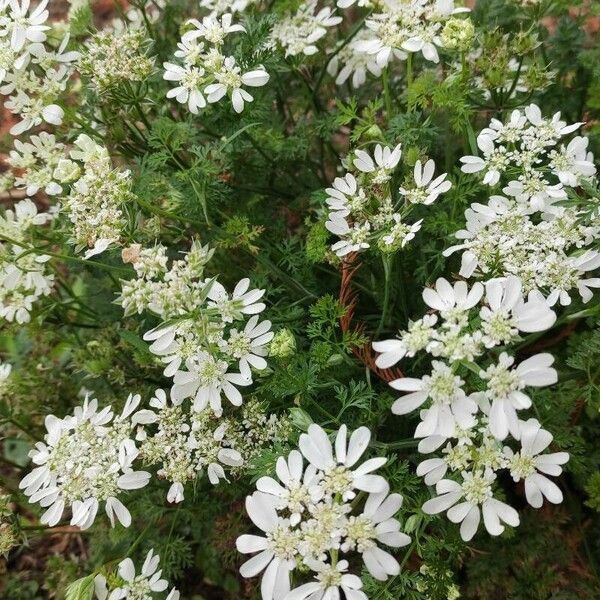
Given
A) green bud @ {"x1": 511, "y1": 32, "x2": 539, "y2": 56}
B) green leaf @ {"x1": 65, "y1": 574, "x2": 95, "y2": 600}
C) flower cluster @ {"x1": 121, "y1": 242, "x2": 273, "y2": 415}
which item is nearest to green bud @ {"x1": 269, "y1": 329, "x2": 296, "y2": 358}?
flower cluster @ {"x1": 121, "y1": 242, "x2": 273, "y2": 415}

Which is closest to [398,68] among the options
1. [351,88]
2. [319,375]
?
[351,88]

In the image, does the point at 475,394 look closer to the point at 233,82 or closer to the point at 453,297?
the point at 453,297

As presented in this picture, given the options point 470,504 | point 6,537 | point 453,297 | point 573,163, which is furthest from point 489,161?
point 6,537

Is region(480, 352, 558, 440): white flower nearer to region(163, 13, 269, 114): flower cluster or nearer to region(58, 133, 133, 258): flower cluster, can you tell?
region(58, 133, 133, 258): flower cluster

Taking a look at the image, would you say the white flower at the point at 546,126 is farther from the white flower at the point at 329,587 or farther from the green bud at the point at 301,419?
the white flower at the point at 329,587

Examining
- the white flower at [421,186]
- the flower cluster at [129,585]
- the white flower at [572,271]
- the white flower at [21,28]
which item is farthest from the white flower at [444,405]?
the white flower at [21,28]

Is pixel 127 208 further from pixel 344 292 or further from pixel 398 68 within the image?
pixel 398 68

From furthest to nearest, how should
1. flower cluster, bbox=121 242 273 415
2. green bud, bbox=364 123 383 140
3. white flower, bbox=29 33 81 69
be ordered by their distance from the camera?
1. white flower, bbox=29 33 81 69
2. green bud, bbox=364 123 383 140
3. flower cluster, bbox=121 242 273 415
